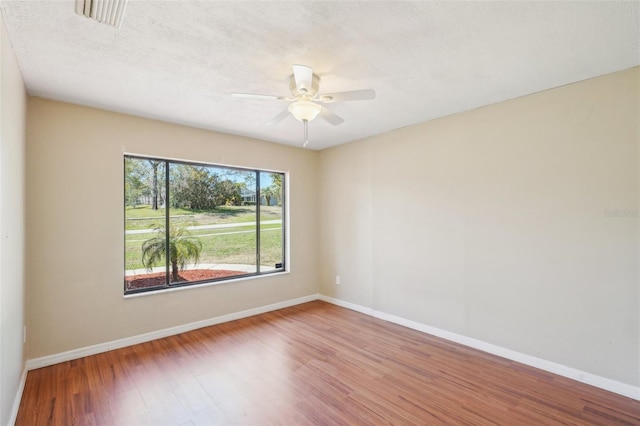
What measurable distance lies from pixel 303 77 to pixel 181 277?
117 inches

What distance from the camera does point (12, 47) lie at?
6.43ft

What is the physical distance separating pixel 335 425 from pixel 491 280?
83.2 inches

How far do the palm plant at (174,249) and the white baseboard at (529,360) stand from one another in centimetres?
266

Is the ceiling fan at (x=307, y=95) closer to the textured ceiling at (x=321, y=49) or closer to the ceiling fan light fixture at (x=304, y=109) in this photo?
the ceiling fan light fixture at (x=304, y=109)

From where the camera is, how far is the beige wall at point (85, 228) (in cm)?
277

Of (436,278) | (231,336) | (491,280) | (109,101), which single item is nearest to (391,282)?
(436,278)

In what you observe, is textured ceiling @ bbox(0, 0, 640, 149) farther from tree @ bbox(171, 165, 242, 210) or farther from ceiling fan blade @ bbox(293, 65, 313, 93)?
tree @ bbox(171, 165, 242, 210)

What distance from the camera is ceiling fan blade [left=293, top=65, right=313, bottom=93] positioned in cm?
197

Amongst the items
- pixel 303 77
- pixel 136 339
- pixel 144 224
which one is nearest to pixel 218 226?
pixel 144 224

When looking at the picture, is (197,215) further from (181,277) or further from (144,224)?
(181,277)

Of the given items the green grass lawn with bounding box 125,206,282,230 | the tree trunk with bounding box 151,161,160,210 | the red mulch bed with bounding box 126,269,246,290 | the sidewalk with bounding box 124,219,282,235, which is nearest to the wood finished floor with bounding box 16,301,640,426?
the red mulch bed with bounding box 126,269,246,290

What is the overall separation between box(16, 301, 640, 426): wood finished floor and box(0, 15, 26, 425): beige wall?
0.37 metres

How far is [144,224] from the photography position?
3482 millimetres

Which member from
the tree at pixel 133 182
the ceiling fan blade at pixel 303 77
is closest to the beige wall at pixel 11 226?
the tree at pixel 133 182
